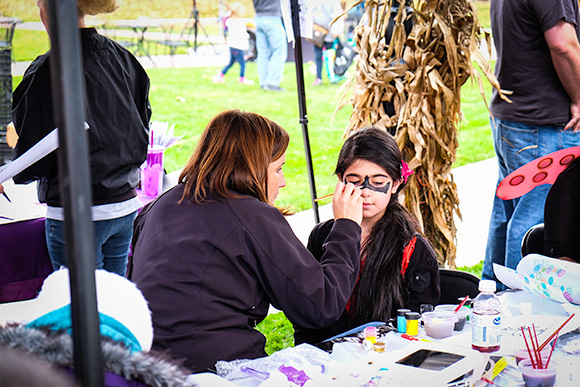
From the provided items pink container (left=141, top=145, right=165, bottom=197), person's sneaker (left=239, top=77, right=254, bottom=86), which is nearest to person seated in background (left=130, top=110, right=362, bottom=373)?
pink container (left=141, top=145, right=165, bottom=197)

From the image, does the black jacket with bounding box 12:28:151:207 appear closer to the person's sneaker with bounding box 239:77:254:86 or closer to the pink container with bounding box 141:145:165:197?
the pink container with bounding box 141:145:165:197

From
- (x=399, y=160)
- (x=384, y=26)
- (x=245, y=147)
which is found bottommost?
(x=399, y=160)

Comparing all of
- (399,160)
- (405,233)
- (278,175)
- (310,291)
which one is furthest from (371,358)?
(399,160)

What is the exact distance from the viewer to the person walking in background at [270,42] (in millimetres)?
6852

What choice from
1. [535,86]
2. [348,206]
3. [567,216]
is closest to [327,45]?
[535,86]

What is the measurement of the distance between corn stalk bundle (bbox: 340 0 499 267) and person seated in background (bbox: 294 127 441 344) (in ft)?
2.49

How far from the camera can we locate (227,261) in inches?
62.9

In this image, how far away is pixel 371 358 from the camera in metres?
1.48

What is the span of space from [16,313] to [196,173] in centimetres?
94

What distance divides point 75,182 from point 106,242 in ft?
6.45

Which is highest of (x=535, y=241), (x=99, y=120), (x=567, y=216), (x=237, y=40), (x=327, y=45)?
(x=237, y=40)

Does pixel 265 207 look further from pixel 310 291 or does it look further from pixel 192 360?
pixel 192 360

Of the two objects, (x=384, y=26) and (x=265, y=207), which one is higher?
(x=384, y=26)

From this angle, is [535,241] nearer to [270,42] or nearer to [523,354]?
[523,354]
